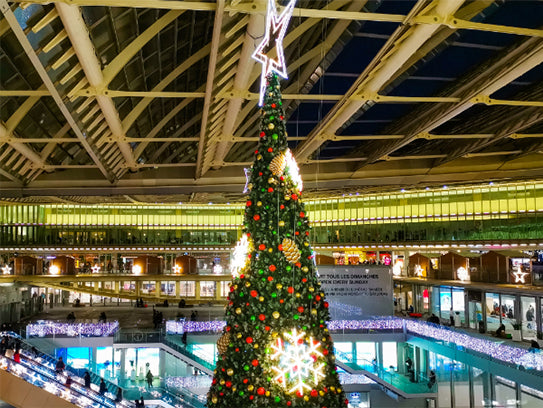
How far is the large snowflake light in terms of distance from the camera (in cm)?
843

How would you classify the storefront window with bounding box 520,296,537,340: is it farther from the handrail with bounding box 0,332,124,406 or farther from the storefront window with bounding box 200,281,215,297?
the storefront window with bounding box 200,281,215,297

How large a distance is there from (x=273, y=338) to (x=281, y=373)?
21.9 inches

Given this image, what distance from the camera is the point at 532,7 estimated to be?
12.1 meters

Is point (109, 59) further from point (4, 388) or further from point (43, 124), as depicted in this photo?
point (4, 388)

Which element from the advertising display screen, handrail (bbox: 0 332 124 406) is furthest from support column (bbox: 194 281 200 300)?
handrail (bbox: 0 332 124 406)

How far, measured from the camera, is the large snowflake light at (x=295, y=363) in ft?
27.7

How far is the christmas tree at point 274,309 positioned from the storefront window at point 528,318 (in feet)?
53.3

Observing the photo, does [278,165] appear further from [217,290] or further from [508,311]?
[217,290]

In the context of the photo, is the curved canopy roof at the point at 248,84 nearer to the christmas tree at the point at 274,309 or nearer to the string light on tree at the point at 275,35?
the string light on tree at the point at 275,35

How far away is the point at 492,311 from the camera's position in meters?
25.3

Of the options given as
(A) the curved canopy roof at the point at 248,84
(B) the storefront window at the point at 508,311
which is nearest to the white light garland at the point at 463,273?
(B) the storefront window at the point at 508,311

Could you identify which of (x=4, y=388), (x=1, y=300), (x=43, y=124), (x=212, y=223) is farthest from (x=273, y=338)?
(x=212, y=223)

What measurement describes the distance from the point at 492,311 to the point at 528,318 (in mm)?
2672

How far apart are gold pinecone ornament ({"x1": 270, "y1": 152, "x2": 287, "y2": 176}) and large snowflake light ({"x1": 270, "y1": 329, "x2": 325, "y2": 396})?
2.57 meters
